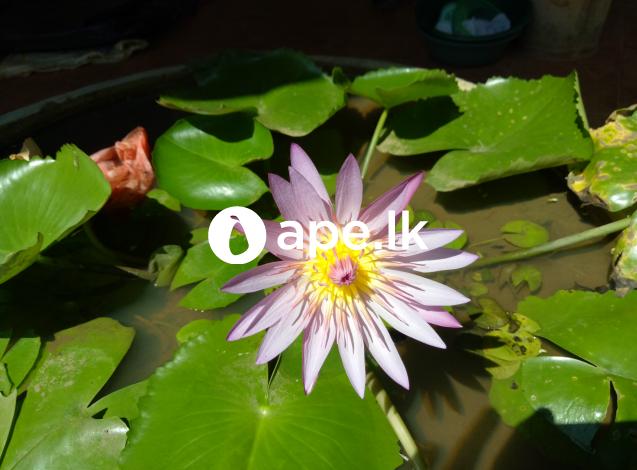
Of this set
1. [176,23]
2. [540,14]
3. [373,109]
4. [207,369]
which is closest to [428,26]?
[540,14]

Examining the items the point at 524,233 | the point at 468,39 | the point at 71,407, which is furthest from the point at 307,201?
the point at 468,39

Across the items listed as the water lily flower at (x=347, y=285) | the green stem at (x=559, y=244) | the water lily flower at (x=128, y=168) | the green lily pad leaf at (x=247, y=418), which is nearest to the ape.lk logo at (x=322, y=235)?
the water lily flower at (x=347, y=285)

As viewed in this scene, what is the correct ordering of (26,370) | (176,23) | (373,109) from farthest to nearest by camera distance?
(176,23), (373,109), (26,370)

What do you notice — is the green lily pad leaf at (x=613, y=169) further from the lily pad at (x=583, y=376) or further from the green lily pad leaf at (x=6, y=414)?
the green lily pad leaf at (x=6, y=414)

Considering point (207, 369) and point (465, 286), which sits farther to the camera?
point (465, 286)

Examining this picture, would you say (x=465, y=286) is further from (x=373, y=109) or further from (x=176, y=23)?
(x=176, y=23)

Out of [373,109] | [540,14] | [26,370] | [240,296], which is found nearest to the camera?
[26,370]

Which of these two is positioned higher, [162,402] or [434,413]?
[162,402]
